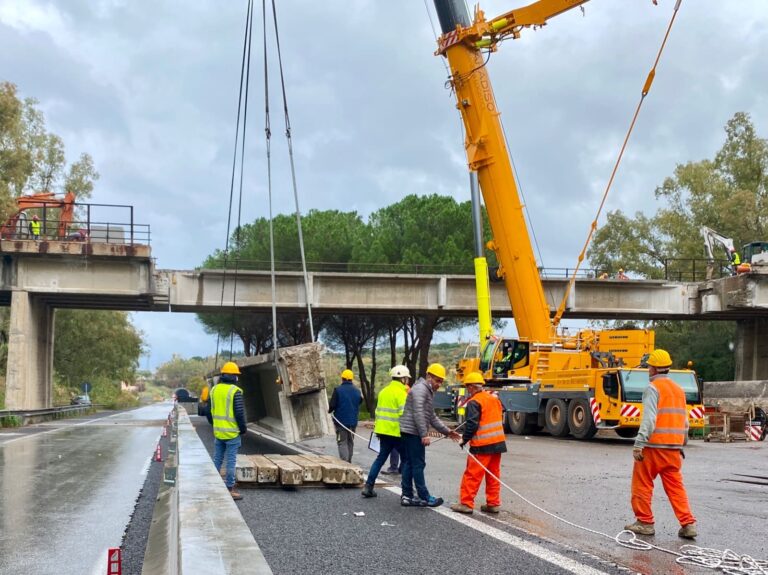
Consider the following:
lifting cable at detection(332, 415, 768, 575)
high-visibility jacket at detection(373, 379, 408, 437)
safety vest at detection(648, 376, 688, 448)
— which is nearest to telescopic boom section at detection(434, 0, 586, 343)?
high-visibility jacket at detection(373, 379, 408, 437)

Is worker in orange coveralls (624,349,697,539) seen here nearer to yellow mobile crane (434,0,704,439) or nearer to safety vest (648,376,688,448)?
safety vest (648,376,688,448)

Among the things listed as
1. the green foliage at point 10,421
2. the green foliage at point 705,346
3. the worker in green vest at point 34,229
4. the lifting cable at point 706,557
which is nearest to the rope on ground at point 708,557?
the lifting cable at point 706,557

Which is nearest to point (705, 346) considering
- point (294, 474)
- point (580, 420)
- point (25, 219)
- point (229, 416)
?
point (580, 420)

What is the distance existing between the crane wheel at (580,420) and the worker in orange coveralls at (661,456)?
14.1m

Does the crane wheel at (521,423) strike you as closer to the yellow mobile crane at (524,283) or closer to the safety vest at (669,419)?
the yellow mobile crane at (524,283)

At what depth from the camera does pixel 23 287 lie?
32.0 m

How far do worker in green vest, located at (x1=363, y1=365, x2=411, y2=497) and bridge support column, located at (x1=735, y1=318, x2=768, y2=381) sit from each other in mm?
33746

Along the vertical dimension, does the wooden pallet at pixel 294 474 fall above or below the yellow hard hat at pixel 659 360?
below

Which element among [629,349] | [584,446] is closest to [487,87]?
[629,349]

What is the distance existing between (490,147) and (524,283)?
408 cm

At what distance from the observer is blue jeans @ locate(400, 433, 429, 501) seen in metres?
9.30

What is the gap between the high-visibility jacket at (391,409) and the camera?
10086 millimetres

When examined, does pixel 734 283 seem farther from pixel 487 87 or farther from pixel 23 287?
pixel 23 287

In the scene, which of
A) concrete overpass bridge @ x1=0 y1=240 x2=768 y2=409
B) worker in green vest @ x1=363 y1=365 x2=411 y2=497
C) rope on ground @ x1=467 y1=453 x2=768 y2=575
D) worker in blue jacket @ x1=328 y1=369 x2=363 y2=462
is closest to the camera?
rope on ground @ x1=467 y1=453 x2=768 y2=575
